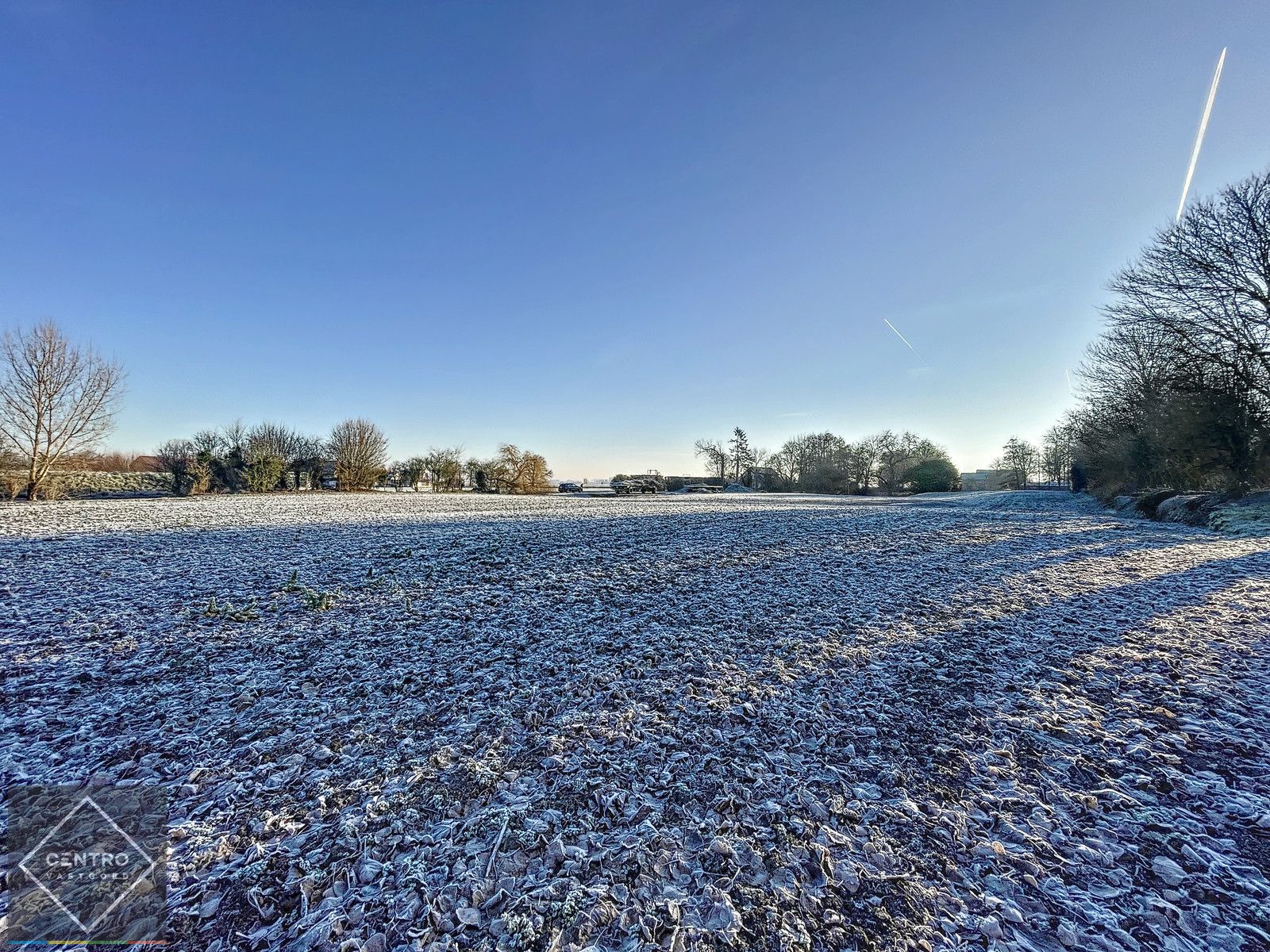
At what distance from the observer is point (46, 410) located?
56.3ft

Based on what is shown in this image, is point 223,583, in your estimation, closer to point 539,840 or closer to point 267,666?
point 267,666

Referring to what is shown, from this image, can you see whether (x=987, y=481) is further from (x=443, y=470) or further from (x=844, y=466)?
(x=443, y=470)

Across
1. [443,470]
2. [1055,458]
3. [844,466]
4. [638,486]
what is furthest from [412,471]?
[1055,458]

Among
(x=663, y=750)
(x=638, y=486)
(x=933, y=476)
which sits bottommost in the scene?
(x=663, y=750)

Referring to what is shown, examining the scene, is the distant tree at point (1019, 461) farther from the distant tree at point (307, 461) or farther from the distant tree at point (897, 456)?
the distant tree at point (307, 461)

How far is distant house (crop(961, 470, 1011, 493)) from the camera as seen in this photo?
5281cm

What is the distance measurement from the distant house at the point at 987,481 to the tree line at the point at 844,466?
10939mm

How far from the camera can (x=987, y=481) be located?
56.1 m

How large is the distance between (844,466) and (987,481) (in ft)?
91.5

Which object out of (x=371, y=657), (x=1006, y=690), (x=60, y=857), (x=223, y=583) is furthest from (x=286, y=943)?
(x=223, y=583)

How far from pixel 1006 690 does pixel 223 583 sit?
925 cm

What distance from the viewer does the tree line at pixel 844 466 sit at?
4034 cm

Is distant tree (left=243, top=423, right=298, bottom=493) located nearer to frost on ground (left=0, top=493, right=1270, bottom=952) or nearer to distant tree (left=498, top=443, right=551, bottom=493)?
distant tree (left=498, top=443, right=551, bottom=493)

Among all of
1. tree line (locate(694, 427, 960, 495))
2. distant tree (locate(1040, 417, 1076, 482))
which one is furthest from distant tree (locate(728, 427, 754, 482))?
distant tree (locate(1040, 417, 1076, 482))
